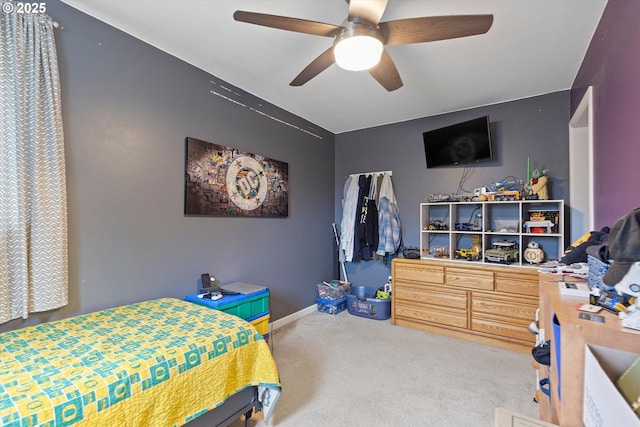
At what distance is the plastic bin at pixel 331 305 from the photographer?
12.2ft

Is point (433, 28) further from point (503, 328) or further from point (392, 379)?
point (503, 328)

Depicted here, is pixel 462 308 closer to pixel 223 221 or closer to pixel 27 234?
pixel 223 221

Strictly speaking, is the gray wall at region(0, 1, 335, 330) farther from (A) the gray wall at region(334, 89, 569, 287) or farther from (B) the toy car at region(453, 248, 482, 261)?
(B) the toy car at region(453, 248, 482, 261)

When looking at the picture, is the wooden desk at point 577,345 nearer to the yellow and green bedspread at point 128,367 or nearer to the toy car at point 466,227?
the yellow and green bedspread at point 128,367

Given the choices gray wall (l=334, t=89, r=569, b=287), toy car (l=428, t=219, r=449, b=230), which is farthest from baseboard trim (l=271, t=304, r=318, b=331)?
toy car (l=428, t=219, r=449, b=230)

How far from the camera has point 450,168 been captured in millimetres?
3488

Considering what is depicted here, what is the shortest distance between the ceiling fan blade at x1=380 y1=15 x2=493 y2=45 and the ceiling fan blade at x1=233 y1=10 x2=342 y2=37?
0.95 ft

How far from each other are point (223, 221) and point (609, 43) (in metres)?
2.97

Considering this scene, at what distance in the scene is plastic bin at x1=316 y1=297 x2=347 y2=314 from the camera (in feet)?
12.2

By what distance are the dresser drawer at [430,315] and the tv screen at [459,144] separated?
167 centimetres

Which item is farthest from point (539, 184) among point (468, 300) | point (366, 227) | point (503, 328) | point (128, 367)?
point (128, 367)

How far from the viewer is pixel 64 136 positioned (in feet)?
5.74

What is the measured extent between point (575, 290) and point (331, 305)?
2835 millimetres

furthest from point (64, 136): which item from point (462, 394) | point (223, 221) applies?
point (462, 394)
